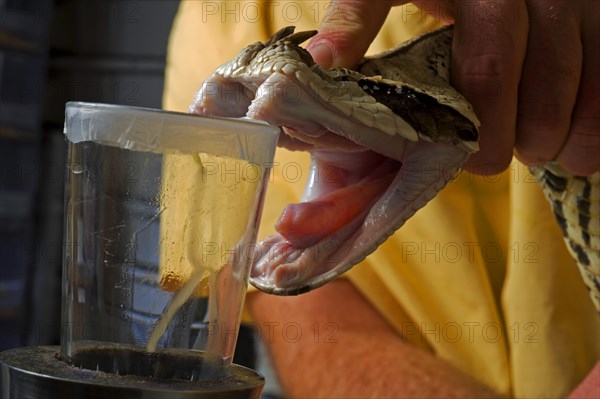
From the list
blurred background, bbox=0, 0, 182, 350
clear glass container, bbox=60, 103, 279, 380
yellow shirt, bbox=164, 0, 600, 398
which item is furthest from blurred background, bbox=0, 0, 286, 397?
clear glass container, bbox=60, 103, 279, 380

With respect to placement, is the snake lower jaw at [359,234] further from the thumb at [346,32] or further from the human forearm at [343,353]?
the human forearm at [343,353]

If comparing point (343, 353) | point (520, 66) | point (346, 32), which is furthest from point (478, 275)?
point (346, 32)

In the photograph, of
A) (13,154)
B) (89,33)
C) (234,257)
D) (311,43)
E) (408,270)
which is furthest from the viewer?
(89,33)

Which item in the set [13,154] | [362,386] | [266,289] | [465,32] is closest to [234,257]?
[266,289]

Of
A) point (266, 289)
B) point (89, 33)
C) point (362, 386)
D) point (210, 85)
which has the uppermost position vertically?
point (89, 33)

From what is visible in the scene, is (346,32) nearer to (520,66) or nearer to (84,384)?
(520,66)

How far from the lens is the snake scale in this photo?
1.71 feet

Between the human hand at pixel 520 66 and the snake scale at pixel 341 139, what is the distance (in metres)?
0.04

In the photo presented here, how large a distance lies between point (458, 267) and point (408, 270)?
3.9 inches

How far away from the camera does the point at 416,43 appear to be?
2.29 feet

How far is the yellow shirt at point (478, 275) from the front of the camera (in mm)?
1268

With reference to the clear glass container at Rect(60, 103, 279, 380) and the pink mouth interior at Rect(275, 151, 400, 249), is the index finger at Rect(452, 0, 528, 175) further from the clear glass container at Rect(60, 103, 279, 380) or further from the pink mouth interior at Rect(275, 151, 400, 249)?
the clear glass container at Rect(60, 103, 279, 380)

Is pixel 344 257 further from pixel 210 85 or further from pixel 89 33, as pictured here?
pixel 89 33

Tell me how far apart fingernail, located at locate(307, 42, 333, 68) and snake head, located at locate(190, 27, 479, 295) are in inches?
1.6
